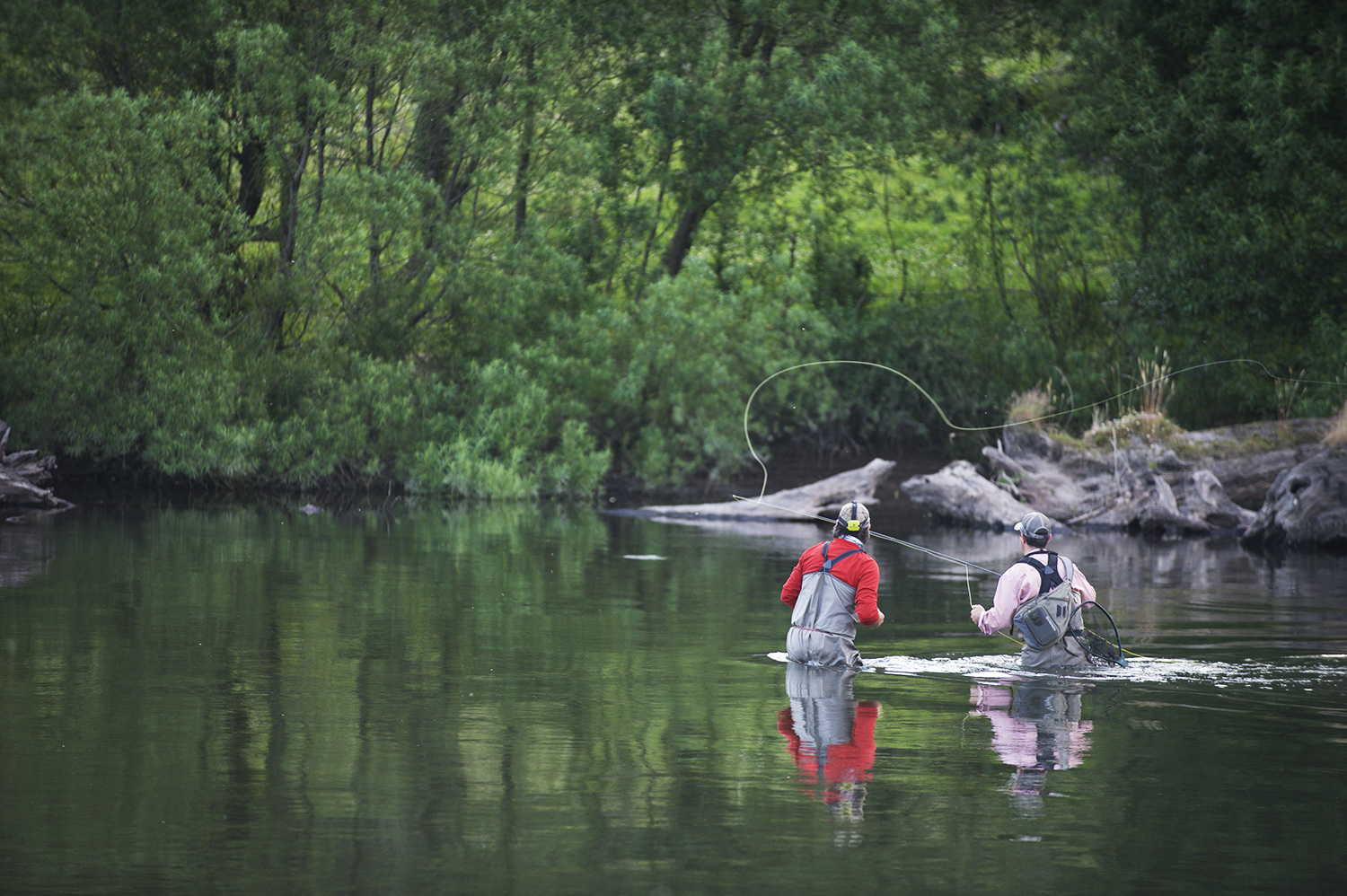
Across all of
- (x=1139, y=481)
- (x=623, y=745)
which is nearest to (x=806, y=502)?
(x=1139, y=481)

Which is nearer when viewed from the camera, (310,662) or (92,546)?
(310,662)

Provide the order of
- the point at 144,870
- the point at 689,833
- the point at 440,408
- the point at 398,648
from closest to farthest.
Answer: the point at 144,870 < the point at 689,833 < the point at 398,648 < the point at 440,408

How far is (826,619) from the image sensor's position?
1192 cm

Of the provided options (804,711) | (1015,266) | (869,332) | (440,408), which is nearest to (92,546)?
(804,711)

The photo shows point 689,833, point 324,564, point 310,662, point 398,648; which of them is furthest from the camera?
point 324,564

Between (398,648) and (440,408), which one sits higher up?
(440,408)

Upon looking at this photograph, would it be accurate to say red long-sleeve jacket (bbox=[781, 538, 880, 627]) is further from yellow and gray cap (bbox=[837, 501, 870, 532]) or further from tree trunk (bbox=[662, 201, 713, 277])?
tree trunk (bbox=[662, 201, 713, 277])

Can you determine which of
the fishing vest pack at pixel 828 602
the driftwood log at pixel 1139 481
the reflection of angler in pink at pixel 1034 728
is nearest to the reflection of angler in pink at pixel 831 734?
the fishing vest pack at pixel 828 602

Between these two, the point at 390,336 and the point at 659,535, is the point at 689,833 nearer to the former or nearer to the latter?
the point at 659,535

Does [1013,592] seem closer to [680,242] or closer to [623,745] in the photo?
[623,745]

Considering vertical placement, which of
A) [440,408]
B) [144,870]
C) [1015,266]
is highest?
Answer: [1015,266]

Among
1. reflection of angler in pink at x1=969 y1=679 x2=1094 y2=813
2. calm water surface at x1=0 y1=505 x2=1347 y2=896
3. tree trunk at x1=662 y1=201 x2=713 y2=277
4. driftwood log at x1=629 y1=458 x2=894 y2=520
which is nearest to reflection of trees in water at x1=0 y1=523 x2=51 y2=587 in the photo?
calm water surface at x1=0 y1=505 x2=1347 y2=896

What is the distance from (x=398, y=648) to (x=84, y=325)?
72.1 feet

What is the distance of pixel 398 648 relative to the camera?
12688mm
